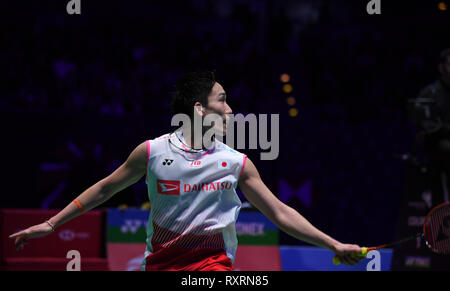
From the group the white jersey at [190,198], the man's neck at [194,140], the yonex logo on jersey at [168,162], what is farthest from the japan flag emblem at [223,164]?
the yonex logo on jersey at [168,162]

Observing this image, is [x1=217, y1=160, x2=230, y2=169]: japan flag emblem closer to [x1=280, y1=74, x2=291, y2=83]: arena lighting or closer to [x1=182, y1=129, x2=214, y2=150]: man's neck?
[x1=182, y1=129, x2=214, y2=150]: man's neck

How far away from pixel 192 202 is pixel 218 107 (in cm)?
49

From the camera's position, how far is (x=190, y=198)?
3.02 metres

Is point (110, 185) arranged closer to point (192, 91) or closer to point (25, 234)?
point (25, 234)

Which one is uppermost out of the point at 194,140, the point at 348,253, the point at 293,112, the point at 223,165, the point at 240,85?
the point at 240,85

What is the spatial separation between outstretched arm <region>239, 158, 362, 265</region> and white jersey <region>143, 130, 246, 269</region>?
2.5 inches

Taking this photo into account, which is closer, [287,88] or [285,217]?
[285,217]

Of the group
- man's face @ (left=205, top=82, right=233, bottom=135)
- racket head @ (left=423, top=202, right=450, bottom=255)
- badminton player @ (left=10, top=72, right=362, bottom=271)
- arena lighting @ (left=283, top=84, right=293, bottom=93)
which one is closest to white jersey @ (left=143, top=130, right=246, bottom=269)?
badminton player @ (left=10, top=72, right=362, bottom=271)

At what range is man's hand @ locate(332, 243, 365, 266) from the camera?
112 inches

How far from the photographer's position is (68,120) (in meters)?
7.26

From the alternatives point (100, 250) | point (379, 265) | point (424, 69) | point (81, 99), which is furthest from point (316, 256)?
point (424, 69)

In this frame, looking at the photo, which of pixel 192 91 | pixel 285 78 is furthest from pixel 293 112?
pixel 192 91
